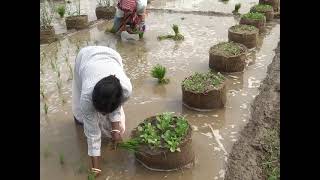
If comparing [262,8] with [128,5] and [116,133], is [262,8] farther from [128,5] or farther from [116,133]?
[116,133]

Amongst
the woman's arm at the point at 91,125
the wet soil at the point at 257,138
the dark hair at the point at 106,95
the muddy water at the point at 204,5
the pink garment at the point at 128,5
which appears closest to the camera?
the dark hair at the point at 106,95

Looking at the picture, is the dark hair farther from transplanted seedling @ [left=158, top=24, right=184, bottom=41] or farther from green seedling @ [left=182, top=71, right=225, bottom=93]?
transplanted seedling @ [left=158, top=24, right=184, bottom=41]

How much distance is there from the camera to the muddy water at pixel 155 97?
3.99 meters

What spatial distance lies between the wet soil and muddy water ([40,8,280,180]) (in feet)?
0.35

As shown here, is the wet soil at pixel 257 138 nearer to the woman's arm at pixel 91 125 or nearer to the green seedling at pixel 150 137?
the green seedling at pixel 150 137

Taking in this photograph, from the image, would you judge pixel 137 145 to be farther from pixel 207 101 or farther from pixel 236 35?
pixel 236 35

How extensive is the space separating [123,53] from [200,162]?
346cm

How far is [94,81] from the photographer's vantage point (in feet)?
11.3

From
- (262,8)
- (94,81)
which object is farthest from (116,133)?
(262,8)

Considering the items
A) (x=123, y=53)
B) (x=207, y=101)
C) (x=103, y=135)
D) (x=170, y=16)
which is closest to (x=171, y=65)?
(x=123, y=53)

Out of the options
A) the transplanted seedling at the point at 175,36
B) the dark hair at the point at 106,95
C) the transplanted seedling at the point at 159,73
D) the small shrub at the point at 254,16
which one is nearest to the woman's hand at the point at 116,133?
the dark hair at the point at 106,95

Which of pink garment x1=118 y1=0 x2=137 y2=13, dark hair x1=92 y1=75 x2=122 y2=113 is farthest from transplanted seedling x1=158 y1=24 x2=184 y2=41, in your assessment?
dark hair x1=92 y1=75 x2=122 y2=113

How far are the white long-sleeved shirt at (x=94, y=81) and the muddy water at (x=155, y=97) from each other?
1.67ft
